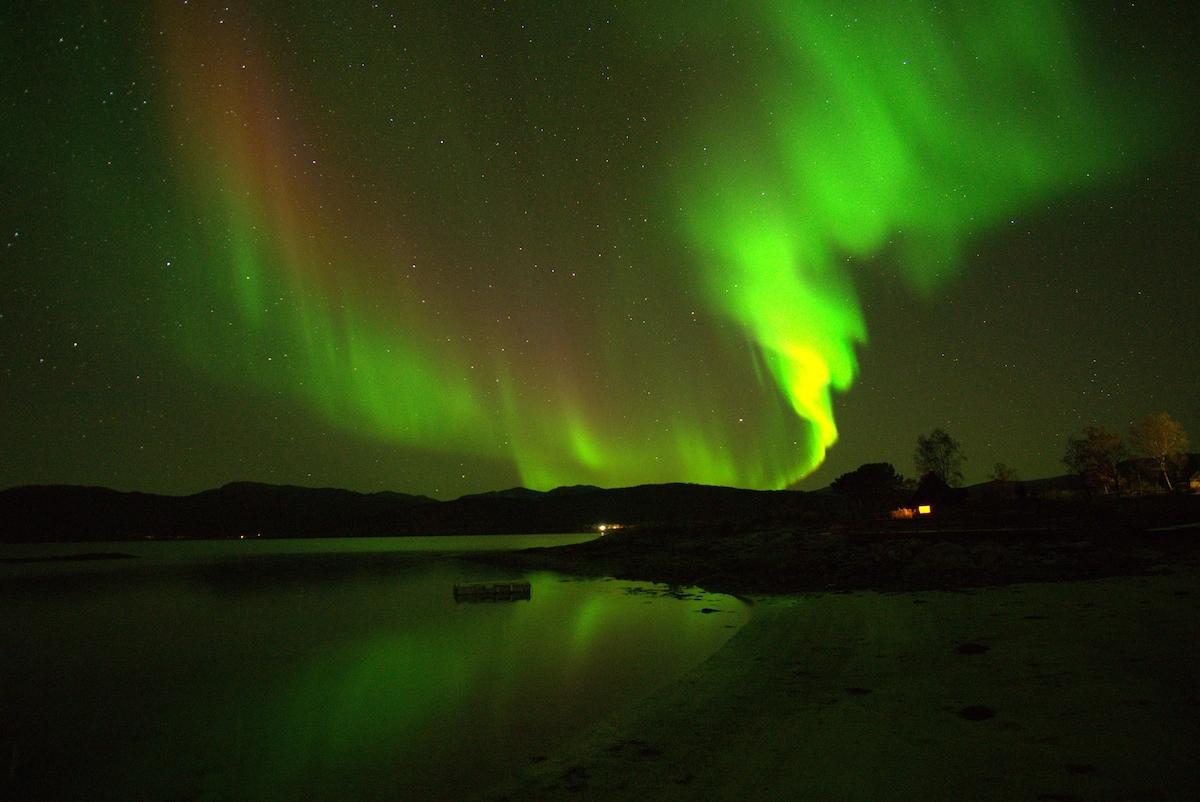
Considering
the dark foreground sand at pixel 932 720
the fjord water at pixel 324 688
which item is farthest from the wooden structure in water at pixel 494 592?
the dark foreground sand at pixel 932 720

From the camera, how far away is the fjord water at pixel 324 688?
1033 cm

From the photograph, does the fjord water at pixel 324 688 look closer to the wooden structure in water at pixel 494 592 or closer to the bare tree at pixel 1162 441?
the wooden structure in water at pixel 494 592

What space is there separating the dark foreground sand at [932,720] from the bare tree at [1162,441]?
63.2 meters

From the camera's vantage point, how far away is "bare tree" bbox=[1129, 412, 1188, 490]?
63375 millimetres

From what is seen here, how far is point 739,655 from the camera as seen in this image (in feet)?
48.8

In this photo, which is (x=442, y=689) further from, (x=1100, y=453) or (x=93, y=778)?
(x=1100, y=453)

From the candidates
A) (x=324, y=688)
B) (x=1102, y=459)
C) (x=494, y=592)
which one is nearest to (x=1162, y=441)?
(x=1102, y=459)

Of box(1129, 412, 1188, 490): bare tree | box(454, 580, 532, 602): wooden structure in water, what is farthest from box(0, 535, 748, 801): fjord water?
box(1129, 412, 1188, 490): bare tree

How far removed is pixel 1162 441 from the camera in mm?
63656

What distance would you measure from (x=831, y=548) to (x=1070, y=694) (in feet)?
77.7

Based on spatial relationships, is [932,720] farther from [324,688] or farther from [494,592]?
[494,592]

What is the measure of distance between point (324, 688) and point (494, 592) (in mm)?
18625

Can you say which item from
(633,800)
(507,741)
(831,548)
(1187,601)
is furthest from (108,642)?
(1187,601)

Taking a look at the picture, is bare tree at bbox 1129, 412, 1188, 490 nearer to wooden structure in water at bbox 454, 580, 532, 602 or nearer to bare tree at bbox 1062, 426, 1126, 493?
→ bare tree at bbox 1062, 426, 1126, 493
